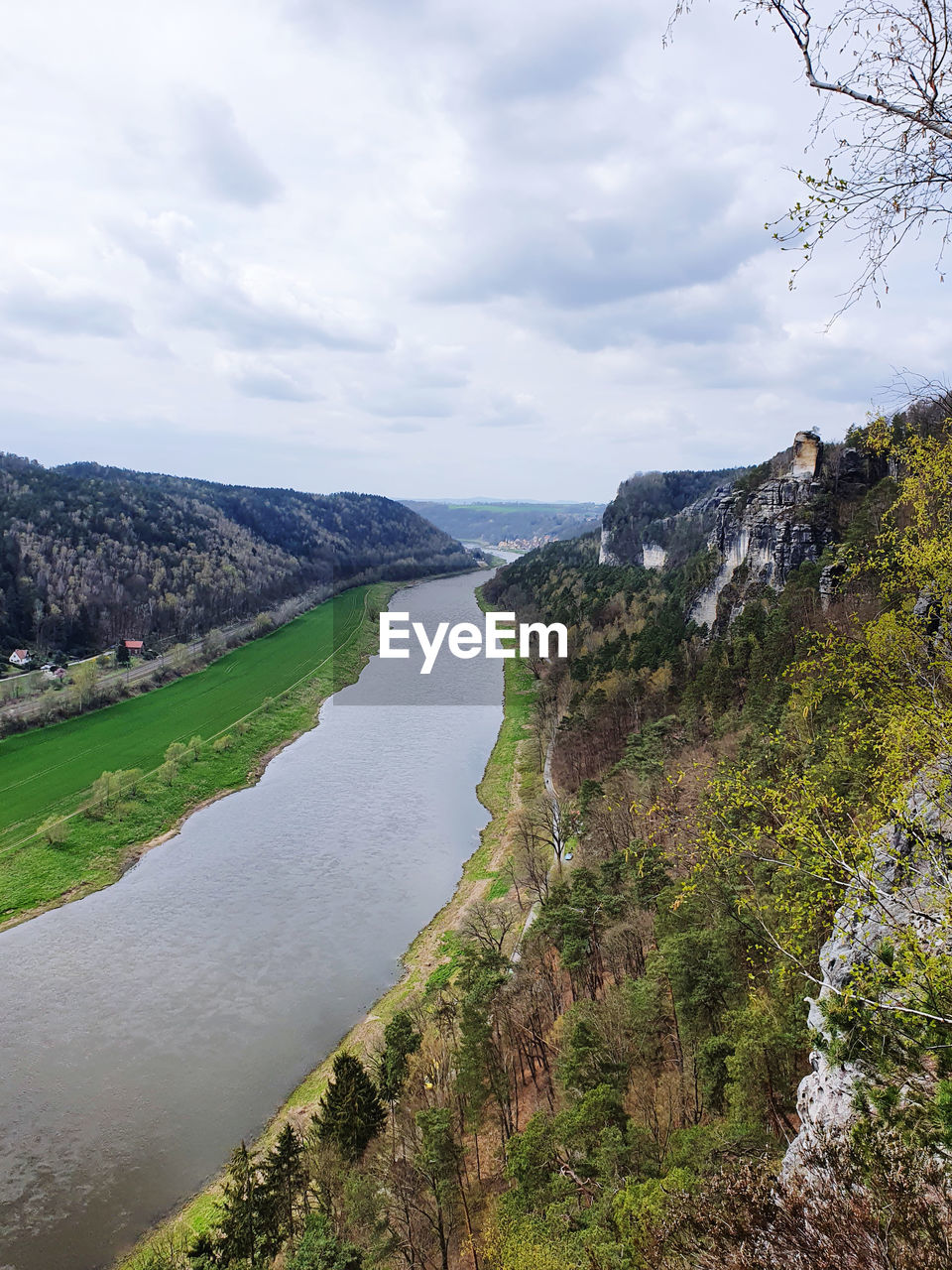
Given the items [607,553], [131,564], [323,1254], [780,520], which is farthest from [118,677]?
[607,553]

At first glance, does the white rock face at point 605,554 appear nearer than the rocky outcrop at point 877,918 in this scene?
No

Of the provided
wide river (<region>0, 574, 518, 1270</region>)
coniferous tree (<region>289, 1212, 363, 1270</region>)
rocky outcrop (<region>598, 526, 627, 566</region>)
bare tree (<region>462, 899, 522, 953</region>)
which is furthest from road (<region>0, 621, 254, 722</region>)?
rocky outcrop (<region>598, 526, 627, 566</region>)

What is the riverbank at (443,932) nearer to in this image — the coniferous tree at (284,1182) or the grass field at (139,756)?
the coniferous tree at (284,1182)

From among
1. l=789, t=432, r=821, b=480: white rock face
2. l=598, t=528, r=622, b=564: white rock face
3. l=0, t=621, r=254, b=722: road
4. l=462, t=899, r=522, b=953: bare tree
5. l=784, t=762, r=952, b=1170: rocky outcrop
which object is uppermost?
l=789, t=432, r=821, b=480: white rock face

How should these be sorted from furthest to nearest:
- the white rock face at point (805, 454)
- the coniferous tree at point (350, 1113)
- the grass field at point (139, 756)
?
the white rock face at point (805, 454), the grass field at point (139, 756), the coniferous tree at point (350, 1113)

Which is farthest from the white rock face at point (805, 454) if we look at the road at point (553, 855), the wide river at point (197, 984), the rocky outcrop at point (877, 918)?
the rocky outcrop at point (877, 918)

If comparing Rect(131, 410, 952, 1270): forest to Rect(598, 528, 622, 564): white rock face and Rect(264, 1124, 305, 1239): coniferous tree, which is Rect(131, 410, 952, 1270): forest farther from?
Rect(598, 528, 622, 564): white rock face
